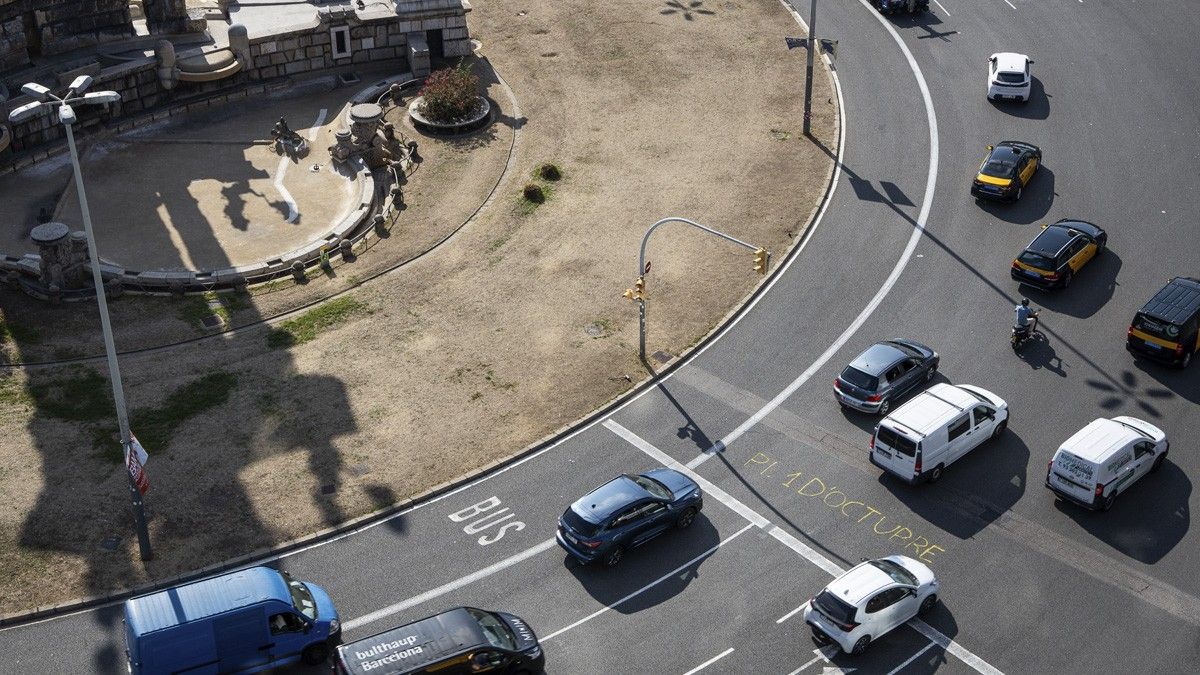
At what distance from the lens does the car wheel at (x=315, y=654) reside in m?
31.7

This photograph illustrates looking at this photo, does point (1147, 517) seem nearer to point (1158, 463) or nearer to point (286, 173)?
point (1158, 463)

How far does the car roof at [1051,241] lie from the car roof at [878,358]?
857cm

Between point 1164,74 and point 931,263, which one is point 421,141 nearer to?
point 931,263

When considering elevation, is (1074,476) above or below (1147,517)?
above

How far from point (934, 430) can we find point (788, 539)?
575 cm

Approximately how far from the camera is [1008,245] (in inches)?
1964

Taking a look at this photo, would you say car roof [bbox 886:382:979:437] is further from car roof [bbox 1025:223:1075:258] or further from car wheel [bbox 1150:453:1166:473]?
car roof [bbox 1025:223:1075:258]

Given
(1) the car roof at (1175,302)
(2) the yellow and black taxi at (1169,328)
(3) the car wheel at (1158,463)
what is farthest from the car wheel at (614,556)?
(1) the car roof at (1175,302)

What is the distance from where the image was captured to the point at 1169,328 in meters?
41.9

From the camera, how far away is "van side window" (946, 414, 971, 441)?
125ft

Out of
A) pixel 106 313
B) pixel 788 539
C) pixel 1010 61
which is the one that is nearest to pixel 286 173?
pixel 106 313

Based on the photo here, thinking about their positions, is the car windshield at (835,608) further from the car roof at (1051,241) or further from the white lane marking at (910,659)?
the car roof at (1051,241)

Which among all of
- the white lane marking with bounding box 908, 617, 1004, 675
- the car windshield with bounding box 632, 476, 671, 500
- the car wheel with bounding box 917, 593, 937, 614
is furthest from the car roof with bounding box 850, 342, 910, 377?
the white lane marking with bounding box 908, 617, 1004, 675

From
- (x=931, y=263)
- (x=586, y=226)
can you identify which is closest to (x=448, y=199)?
(x=586, y=226)
